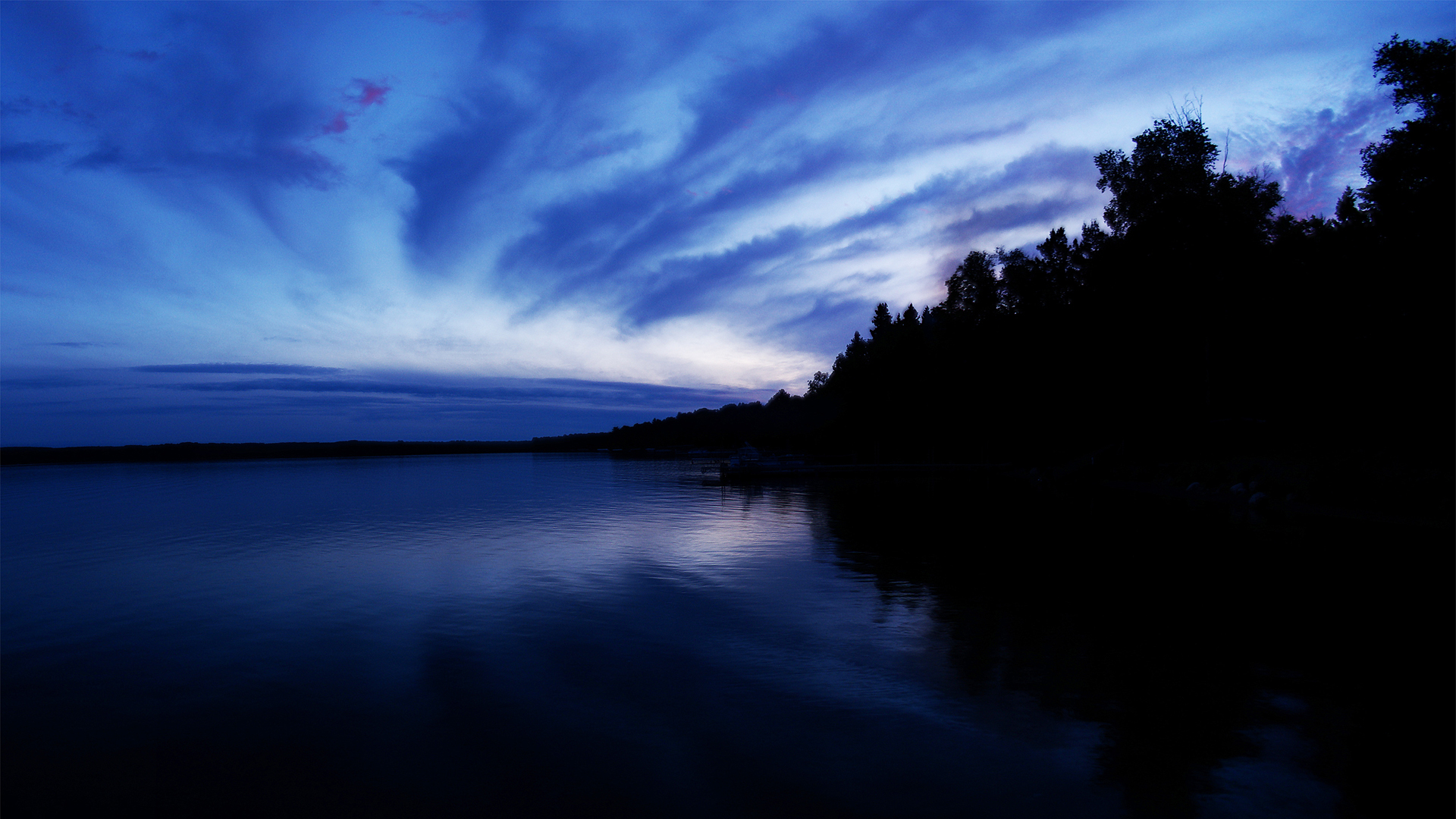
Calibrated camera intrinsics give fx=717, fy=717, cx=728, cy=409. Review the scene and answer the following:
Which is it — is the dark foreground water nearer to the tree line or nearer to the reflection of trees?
the reflection of trees

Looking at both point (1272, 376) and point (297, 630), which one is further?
point (1272, 376)

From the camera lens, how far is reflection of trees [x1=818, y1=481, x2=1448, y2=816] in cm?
637

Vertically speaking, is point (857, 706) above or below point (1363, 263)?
below

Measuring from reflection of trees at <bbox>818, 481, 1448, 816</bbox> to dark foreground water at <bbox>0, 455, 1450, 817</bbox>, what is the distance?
0.18 feet

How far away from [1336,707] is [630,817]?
7268 millimetres

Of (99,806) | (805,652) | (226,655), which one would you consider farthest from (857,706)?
(226,655)

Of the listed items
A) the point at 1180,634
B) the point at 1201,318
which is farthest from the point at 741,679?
the point at 1201,318

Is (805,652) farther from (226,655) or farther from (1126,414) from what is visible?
(1126,414)

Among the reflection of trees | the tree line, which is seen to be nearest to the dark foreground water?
the reflection of trees

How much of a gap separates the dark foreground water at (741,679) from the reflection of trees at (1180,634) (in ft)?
0.18

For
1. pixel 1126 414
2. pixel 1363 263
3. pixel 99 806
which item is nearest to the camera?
pixel 99 806

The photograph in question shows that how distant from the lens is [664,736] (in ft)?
22.6

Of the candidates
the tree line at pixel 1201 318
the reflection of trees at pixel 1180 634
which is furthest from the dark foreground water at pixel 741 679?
the tree line at pixel 1201 318

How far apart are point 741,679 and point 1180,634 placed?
652 cm
